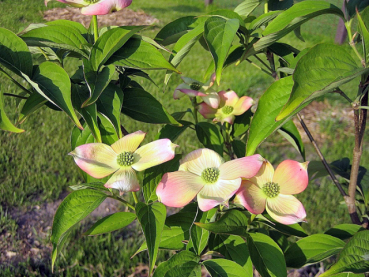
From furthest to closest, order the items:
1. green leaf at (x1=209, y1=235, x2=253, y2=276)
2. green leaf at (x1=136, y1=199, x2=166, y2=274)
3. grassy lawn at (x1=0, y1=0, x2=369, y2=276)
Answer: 1. grassy lawn at (x1=0, y1=0, x2=369, y2=276)
2. green leaf at (x1=209, y1=235, x2=253, y2=276)
3. green leaf at (x1=136, y1=199, x2=166, y2=274)

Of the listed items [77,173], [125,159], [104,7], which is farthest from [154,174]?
[77,173]

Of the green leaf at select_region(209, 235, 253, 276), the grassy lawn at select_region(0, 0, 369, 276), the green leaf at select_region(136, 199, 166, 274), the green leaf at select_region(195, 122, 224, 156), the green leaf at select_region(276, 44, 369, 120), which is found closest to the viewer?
the green leaf at select_region(276, 44, 369, 120)

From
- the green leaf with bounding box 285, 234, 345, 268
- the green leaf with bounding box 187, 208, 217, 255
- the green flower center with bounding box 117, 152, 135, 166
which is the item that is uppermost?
the green flower center with bounding box 117, 152, 135, 166

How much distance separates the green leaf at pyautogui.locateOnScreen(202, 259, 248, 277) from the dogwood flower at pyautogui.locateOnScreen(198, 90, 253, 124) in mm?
317

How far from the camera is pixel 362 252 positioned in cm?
64

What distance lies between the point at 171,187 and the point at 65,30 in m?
0.31

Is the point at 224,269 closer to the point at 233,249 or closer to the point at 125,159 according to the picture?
the point at 233,249

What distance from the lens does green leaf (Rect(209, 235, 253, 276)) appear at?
703mm

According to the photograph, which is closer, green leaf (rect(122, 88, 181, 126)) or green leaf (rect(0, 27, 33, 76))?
green leaf (rect(0, 27, 33, 76))

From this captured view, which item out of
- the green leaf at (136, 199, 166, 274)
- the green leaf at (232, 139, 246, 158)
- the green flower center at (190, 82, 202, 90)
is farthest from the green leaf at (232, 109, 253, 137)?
the green leaf at (136, 199, 166, 274)

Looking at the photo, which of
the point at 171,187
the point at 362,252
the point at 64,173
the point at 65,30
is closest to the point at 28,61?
the point at 65,30

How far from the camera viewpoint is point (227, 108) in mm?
867

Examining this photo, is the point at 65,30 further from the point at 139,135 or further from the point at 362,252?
the point at 362,252

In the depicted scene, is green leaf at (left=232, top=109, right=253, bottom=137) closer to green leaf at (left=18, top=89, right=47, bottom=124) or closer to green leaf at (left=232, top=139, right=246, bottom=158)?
green leaf at (left=232, top=139, right=246, bottom=158)
